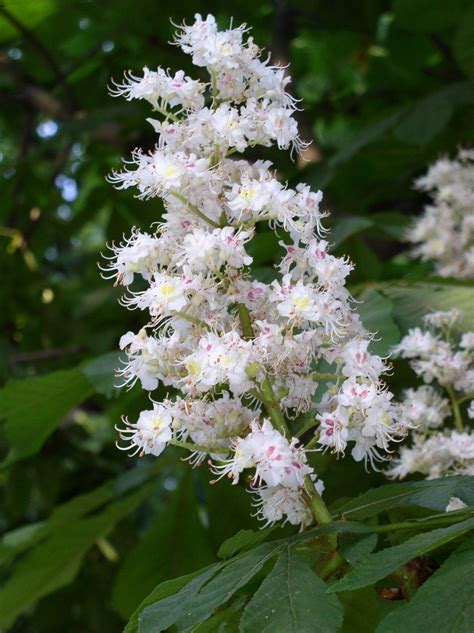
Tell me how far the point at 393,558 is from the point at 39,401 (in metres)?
0.99

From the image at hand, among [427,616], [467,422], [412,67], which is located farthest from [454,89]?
[427,616]

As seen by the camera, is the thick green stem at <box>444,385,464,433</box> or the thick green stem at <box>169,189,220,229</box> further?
the thick green stem at <box>444,385,464,433</box>

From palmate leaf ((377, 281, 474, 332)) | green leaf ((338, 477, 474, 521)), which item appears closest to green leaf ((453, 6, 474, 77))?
palmate leaf ((377, 281, 474, 332))

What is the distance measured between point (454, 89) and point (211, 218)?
5.76ft

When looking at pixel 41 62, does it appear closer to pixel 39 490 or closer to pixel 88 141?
pixel 88 141

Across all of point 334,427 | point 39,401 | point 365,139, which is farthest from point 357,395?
point 365,139

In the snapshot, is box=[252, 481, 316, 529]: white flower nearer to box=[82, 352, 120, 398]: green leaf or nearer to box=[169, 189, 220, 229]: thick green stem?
box=[169, 189, 220, 229]: thick green stem

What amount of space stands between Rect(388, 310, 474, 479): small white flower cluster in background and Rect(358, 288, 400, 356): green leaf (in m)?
0.05

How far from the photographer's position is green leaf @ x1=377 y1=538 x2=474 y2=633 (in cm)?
94

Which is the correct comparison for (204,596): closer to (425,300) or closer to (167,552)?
(425,300)

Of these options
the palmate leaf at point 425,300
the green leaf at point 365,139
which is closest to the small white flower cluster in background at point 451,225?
the green leaf at point 365,139

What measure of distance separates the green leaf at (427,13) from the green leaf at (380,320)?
1396 millimetres

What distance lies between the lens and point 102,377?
1698 mm

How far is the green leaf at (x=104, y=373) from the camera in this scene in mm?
1659
